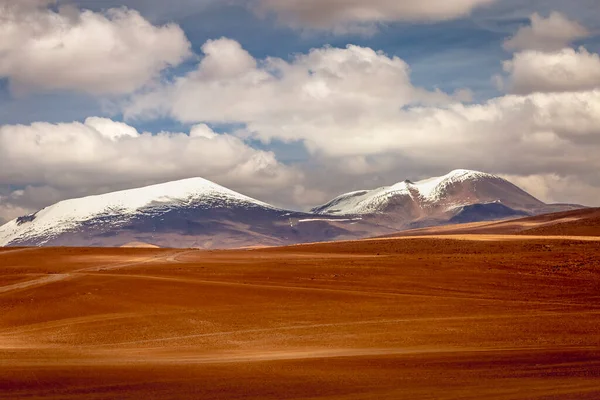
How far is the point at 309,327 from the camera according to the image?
3891 cm

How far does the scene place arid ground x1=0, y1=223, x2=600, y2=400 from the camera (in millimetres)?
23078

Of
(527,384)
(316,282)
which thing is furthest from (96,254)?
(527,384)

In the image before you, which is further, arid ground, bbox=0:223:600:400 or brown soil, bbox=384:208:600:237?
brown soil, bbox=384:208:600:237

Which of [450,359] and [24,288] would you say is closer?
[450,359]

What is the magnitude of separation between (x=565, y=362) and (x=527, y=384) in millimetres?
4512

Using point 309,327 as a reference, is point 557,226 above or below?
above

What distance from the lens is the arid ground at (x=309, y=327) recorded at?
23.1 metres

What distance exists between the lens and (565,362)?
25781mm

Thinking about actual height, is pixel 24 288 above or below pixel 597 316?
above

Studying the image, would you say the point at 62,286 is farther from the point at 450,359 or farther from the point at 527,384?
the point at 527,384

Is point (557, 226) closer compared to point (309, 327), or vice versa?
point (309, 327)

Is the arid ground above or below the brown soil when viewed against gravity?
below

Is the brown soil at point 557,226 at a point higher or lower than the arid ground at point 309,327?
higher

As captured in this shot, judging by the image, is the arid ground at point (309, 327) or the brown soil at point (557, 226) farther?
the brown soil at point (557, 226)
